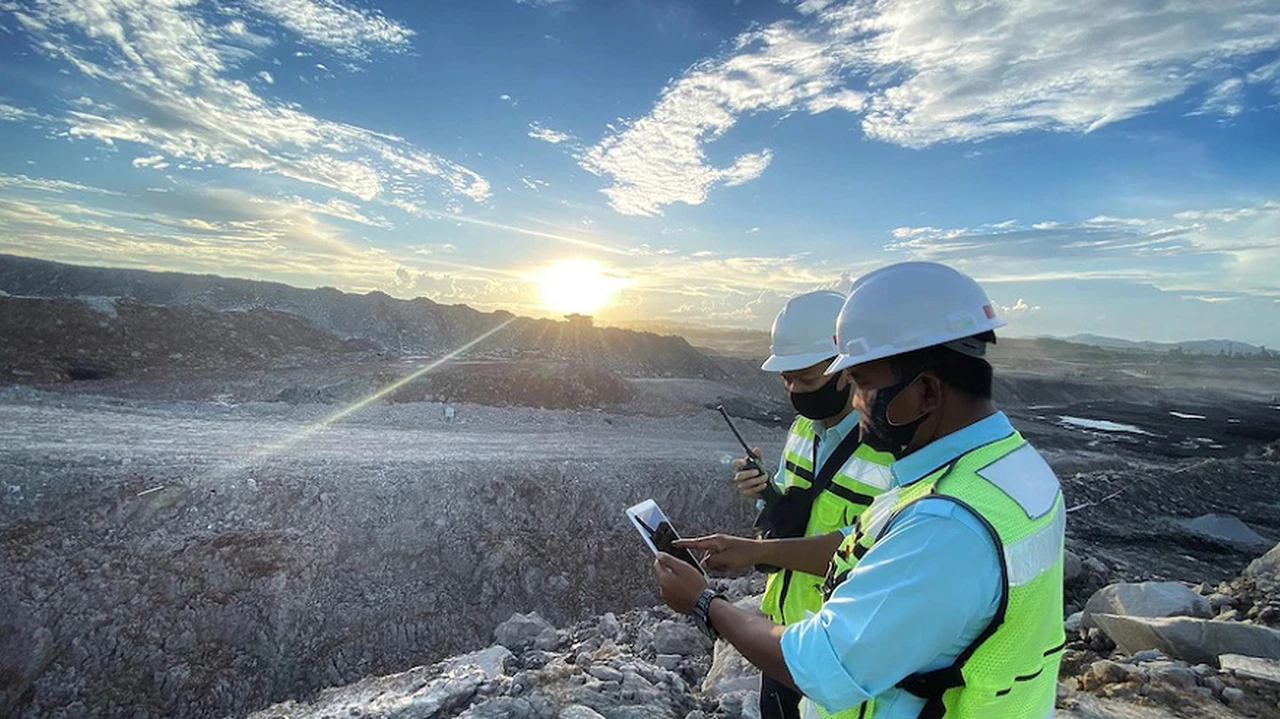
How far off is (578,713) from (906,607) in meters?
3.38

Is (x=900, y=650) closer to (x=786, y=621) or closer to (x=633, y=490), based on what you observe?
(x=786, y=621)

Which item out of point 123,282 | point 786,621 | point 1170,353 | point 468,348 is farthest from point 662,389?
point 1170,353

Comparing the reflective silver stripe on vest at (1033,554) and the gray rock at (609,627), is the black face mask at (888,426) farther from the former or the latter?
the gray rock at (609,627)

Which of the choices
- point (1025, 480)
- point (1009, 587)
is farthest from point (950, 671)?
point (1025, 480)

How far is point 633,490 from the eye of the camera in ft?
38.4

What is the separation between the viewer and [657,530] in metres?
2.79

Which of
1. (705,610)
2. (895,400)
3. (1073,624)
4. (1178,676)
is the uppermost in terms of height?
(895,400)

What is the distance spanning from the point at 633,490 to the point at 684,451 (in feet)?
9.42

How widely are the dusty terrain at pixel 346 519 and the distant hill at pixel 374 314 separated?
1492cm

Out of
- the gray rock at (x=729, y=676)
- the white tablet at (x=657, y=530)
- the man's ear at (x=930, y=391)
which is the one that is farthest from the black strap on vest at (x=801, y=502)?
the gray rock at (x=729, y=676)

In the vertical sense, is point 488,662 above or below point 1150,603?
below

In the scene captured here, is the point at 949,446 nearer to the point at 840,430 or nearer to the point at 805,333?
the point at 840,430

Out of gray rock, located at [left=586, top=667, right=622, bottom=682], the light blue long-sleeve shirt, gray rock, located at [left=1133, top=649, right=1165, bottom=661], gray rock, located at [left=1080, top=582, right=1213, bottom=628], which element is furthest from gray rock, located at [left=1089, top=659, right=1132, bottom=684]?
the light blue long-sleeve shirt

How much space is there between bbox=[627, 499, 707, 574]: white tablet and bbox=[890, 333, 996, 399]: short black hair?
4.36 ft
